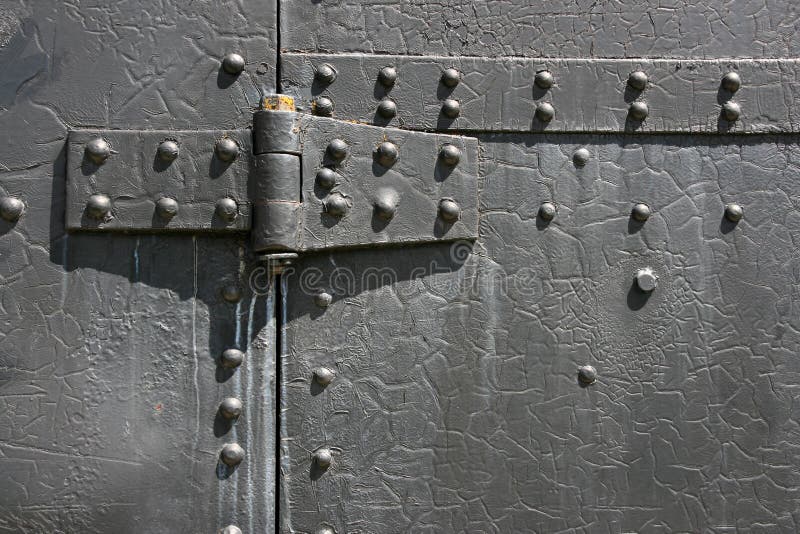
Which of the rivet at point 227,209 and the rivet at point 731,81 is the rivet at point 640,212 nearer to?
the rivet at point 731,81

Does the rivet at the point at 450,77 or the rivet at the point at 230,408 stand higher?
the rivet at the point at 450,77

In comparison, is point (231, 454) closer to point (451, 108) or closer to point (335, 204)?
point (335, 204)

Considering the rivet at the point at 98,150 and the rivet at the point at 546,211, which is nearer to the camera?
the rivet at the point at 98,150

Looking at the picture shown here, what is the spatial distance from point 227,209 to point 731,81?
2.65ft

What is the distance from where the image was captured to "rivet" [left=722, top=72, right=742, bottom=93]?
3.44 ft

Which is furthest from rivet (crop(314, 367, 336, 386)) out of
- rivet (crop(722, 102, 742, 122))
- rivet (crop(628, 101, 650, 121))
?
rivet (crop(722, 102, 742, 122))

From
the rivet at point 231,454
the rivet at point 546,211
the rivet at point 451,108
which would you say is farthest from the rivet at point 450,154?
the rivet at point 231,454

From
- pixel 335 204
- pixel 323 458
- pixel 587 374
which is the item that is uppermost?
pixel 335 204

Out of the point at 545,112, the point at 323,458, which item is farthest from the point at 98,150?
the point at 545,112

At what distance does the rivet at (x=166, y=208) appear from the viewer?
90 centimetres

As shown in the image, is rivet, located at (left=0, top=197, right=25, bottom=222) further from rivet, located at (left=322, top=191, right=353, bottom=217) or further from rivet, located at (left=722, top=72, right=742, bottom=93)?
rivet, located at (left=722, top=72, right=742, bottom=93)

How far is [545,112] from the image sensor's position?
102 centimetres

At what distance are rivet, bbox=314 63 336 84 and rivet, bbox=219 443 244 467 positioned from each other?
0.54m

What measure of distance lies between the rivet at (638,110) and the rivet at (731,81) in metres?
0.14
